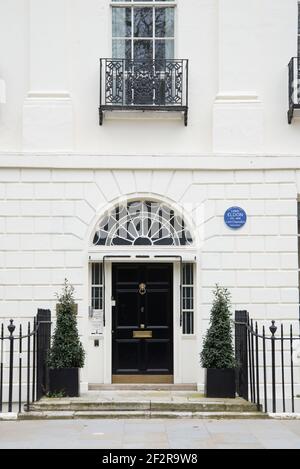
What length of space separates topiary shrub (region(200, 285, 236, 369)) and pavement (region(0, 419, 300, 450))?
4.36 ft

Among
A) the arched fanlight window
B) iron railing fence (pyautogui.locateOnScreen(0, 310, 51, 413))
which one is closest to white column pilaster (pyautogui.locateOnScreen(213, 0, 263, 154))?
the arched fanlight window

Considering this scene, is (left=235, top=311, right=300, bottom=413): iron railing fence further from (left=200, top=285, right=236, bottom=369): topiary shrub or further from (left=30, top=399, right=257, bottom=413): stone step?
(left=30, top=399, right=257, bottom=413): stone step

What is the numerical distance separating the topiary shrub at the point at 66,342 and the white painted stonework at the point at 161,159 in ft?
3.34

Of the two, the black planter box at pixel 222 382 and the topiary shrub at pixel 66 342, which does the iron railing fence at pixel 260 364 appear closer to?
the black planter box at pixel 222 382

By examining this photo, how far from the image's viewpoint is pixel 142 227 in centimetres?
1448

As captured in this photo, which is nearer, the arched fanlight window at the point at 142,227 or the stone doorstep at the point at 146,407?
the stone doorstep at the point at 146,407

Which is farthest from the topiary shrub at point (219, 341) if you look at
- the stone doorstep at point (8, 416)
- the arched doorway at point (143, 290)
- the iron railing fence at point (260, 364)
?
the stone doorstep at point (8, 416)

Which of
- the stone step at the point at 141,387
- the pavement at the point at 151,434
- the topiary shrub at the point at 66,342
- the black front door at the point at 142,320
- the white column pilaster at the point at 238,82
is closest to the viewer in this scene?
the pavement at the point at 151,434

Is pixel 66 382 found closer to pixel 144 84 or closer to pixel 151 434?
pixel 151 434

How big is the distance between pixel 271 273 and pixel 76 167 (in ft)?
13.2

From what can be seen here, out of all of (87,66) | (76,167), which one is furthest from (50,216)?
(87,66)

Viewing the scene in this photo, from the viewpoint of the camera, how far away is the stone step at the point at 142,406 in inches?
473

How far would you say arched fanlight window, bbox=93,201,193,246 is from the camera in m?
14.4
